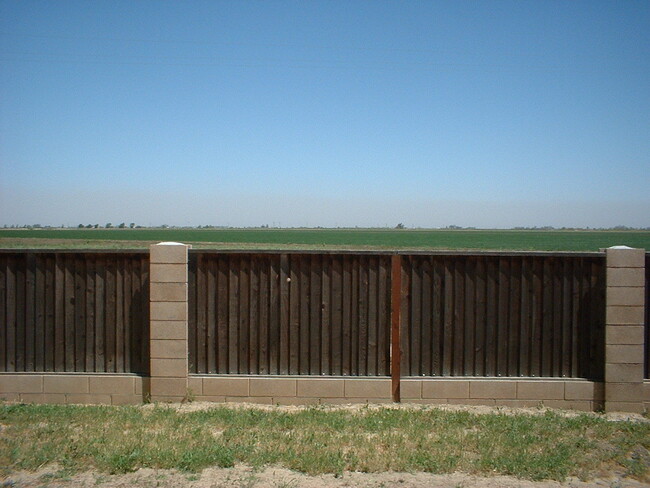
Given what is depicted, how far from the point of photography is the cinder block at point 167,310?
7367 mm

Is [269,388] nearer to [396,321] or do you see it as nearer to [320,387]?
[320,387]

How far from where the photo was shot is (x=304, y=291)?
7551 mm

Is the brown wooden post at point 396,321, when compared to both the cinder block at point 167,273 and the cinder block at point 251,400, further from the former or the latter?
the cinder block at point 167,273

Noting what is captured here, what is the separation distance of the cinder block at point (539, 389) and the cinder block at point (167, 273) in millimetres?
4292

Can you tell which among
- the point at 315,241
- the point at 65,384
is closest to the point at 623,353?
the point at 65,384

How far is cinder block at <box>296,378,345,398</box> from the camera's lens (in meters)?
7.37

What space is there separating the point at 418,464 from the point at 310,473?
0.94 metres

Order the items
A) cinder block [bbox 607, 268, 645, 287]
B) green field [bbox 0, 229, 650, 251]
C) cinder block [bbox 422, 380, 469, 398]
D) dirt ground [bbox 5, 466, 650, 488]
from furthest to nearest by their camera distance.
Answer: green field [bbox 0, 229, 650, 251]
cinder block [bbox 422, 380, 469, 398]
cinder block [bbox 607, 268, 645, 287]
dirt ground [bbox 5, 466, 650, 488]

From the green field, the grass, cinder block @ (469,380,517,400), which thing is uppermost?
cinder block @ (469,380,517,400)

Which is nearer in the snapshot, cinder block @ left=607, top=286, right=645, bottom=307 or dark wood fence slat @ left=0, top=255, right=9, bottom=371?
cinder block @ left=607, top=286, right=645, bottom=307

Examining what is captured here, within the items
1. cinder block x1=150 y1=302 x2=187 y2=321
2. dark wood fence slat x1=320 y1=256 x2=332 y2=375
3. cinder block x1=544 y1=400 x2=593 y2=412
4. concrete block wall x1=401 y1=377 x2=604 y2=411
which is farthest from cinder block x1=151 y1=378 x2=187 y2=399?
cinder block x1=544 y1=400 x2=593 y2=412

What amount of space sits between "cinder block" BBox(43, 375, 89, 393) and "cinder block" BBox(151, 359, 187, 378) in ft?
3.06

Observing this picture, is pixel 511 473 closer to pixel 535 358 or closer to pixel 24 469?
pixel 535 358

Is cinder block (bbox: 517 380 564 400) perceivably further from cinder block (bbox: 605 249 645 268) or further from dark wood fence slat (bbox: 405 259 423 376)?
cinder block (bbox: 605 249 645 268)
